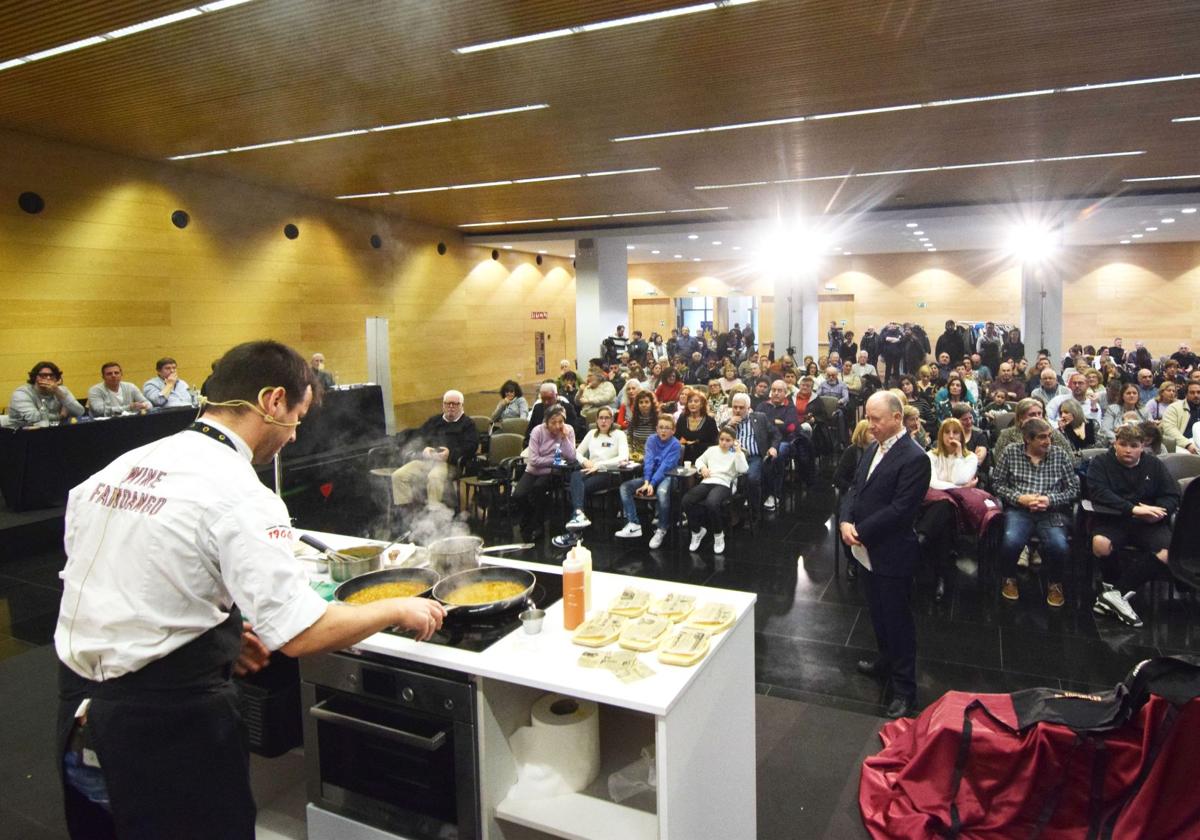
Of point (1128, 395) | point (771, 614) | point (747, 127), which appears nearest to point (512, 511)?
point (771, 614)

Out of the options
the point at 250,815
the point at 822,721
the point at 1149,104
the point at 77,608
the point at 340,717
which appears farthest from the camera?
the point at 1149,104

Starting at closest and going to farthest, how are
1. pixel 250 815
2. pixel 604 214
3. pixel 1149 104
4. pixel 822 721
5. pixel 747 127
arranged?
1. pixel 250 815
2. pixel 822 721
3. pixel 1149 104
4. pixel 747 127
5. pixel 604 214

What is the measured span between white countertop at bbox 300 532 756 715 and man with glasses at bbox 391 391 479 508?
4345 mm

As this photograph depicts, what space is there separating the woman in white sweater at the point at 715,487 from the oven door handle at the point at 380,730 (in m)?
3.96

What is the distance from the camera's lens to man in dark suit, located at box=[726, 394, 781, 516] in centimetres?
646

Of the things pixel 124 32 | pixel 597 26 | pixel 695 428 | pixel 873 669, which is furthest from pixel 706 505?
pixel 124 32

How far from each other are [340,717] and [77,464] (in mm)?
6143

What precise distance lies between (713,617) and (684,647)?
0.22 m

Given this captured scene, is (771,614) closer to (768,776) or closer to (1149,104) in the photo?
(768,776)

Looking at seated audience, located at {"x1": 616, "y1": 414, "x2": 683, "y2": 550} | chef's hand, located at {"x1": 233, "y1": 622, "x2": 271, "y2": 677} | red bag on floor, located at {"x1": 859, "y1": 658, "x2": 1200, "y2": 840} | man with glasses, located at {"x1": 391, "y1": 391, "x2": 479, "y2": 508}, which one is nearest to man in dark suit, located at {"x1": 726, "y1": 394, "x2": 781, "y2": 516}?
seated audience, located at {"x1": 616, "y1": 414, "x2": 683, "y2": 550}

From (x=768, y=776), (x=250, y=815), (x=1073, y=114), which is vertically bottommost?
(x=768, y=776)

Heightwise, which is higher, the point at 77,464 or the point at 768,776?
the point at 77,464

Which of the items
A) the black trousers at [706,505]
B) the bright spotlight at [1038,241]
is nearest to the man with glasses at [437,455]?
the black trousers at [706,505]

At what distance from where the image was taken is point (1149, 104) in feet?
21.6
